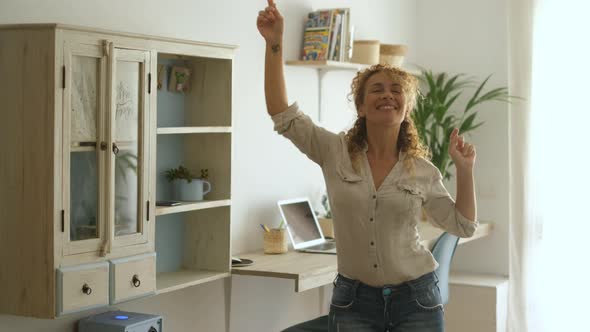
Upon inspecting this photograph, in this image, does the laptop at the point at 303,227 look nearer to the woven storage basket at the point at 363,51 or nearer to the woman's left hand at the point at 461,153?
the woven storage basket at the point at 363,51

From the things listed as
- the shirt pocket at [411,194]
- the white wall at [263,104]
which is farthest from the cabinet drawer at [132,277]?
Answer: the shirt pocket at [411,194]

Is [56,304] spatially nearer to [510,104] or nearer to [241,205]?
[241,205]

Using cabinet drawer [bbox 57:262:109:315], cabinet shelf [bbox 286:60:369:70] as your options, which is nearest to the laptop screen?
cabinet shelf [bbox 286:60:369:70]

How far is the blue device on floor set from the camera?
3076 millimetres

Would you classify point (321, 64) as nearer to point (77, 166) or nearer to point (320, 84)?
point (320, 84)

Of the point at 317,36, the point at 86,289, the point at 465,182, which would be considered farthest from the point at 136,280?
the point at 317,36

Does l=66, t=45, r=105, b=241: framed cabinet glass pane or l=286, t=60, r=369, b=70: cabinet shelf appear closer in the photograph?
l=66, t=45, r=105, b=241: framed cabinet glass pane

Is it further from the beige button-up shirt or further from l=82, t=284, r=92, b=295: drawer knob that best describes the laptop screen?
the beige button-up shirt

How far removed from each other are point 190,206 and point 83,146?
660mm

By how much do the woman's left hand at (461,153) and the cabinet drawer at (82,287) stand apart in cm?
120

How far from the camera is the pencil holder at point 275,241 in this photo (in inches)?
162

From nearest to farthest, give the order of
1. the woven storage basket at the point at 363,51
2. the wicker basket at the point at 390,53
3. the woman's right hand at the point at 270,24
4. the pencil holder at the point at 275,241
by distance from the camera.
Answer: the woman's right hand at the point at 270,24, the pencil holder at the point at 275,241, the woven storage basket at the point at 363,51, the wicker basket at the point at 390,53

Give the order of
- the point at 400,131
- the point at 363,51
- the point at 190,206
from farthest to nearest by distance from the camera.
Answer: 1. the point at 363,51
2. the point at 190,206
3. the point at 400,131

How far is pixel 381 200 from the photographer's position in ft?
8.31
